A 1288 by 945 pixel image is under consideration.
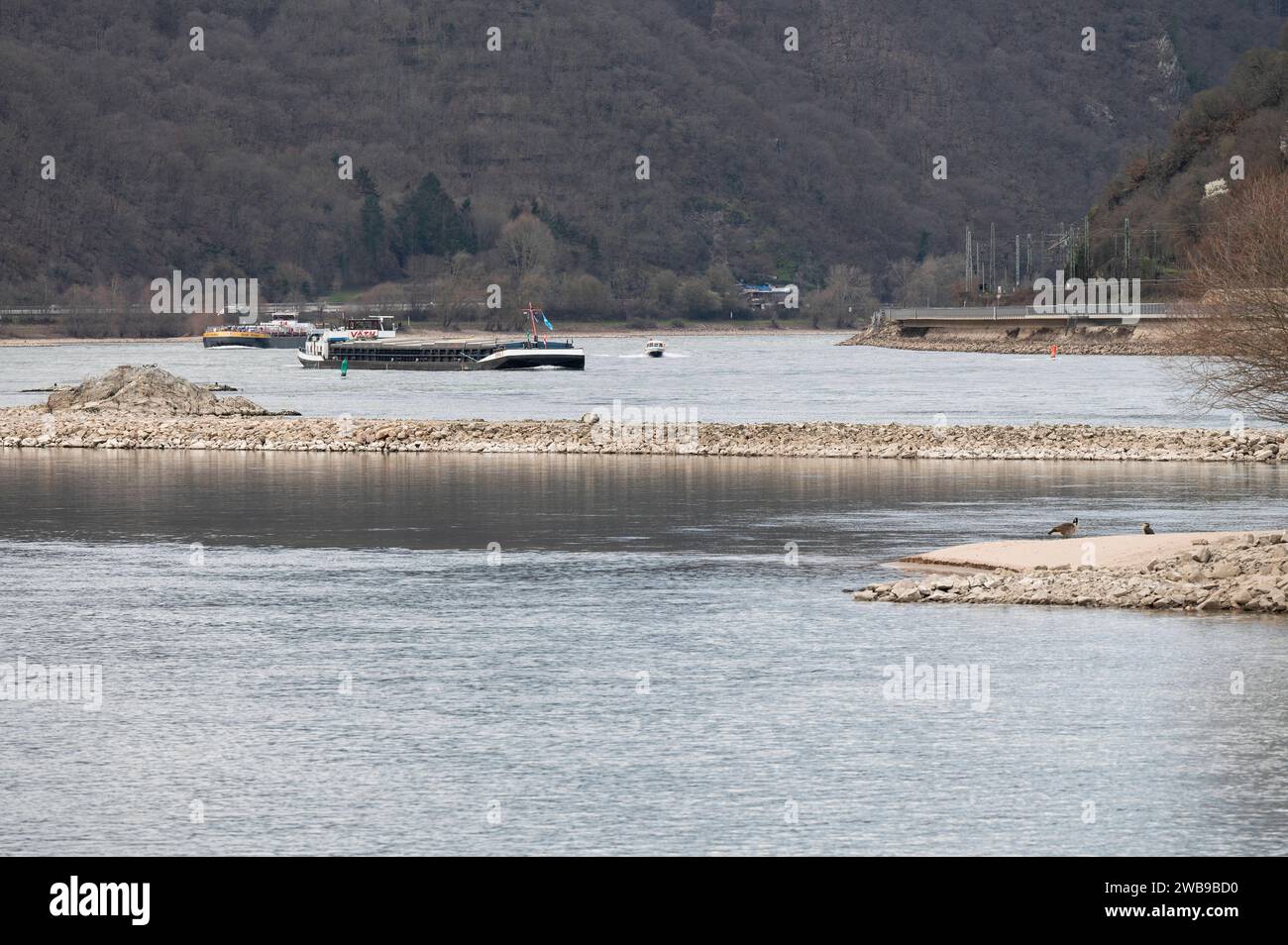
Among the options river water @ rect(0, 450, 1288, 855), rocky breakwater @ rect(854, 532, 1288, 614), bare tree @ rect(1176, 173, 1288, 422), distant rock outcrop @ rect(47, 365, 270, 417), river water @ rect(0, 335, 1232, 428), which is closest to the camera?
river water @ rect(0, 450, 1288, 855)

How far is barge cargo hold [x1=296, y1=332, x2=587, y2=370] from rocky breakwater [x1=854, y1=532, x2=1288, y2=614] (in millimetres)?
131981

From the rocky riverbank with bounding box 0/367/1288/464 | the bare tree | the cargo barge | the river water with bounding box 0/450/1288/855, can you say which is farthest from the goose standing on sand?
the cargo barge

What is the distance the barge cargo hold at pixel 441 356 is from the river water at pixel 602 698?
399ft

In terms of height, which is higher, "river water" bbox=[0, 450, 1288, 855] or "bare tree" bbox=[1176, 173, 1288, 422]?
"bare tree" bbox=[1176, 173, 1288, 422]

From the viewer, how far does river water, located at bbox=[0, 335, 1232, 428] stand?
8569 centimetres

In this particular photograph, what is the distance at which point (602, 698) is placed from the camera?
19609mm

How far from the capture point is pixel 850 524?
1446 inches

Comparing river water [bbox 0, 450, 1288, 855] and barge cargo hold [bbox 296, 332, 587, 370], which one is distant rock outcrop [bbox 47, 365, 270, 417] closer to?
river water [bbox 0, 450, 1288, 855]

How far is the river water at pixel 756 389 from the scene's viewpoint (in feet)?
281

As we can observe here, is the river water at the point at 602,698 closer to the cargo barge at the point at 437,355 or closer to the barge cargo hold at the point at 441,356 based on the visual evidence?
the cargo barge at the point at 437,355

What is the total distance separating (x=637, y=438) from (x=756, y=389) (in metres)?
57.2

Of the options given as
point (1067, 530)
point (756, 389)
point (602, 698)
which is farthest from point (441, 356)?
point (602, 698)

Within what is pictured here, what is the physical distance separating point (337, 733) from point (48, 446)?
4863 cm
